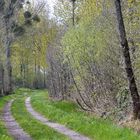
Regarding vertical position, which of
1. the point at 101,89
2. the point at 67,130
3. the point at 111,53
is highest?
the point at 111,53

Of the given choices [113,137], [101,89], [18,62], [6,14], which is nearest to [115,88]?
[101,89]

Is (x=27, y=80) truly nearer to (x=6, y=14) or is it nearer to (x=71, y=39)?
(x=6, y=14)

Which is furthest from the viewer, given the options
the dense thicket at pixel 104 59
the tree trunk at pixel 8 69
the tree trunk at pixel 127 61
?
the tree trunk at pixel 8 69

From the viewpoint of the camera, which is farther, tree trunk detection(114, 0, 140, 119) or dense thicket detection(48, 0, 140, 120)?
dense thicket detection(48, 0, 140, 120)

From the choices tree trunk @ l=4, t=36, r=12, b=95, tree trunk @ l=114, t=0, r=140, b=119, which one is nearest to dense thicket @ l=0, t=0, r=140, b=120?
tree trunk @ l=114, t=0, r=140, b=119

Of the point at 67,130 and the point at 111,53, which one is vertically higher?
the point at 111,53

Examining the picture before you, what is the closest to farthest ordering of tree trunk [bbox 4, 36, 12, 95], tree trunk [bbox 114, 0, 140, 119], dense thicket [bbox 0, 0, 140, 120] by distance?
tree trunk [bbox 114, 0, 140, 119]
dense thicket [bbox 0, 0, 140, 120]
tree trunk [bbox 4, 36, 12, 95]

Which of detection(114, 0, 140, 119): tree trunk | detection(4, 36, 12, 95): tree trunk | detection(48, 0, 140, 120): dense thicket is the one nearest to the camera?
detection(114, 0, 140, 119): tree trunk

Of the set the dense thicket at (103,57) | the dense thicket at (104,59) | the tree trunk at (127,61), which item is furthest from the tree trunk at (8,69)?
the tree trunk at (127,61)

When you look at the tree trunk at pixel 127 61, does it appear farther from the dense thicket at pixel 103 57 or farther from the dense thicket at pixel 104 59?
the dense thicket at pixel 103 57

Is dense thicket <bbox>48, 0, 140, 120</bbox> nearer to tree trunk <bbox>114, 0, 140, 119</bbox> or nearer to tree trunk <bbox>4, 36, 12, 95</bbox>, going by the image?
tree trunk <bbox>114, 0, 140, 119</bbox>

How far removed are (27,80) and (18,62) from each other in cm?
598

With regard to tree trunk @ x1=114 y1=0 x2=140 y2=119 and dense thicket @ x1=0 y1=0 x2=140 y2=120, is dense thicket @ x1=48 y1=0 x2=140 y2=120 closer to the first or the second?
dense thicket @ x1=0 y1=0 x2=140 y2=120

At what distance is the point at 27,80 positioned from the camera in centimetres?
8762
